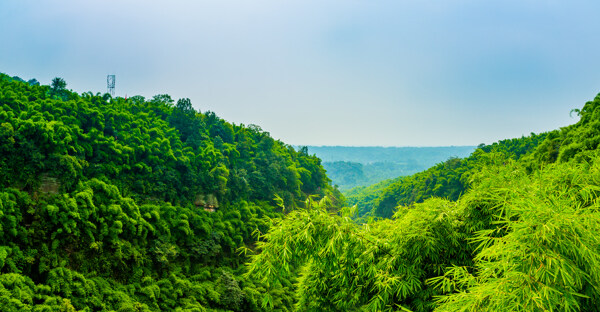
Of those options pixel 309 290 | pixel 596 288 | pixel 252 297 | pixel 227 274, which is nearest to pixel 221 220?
pixel 227 274

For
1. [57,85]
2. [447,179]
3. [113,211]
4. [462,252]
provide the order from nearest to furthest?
[462,252], [113,211], [57,85], [447,179]

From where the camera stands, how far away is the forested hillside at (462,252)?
2.49 metres

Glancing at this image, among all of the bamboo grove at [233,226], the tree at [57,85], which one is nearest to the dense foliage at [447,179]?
the bamboo grove at [233,226]

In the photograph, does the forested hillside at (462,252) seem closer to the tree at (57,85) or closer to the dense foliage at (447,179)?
the tree at (57,85)

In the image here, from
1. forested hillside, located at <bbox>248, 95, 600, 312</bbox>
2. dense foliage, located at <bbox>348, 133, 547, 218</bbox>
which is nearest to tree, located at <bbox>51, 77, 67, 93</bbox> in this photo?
forested hillside, located at <bbox>248, 95, 600, 312</bbox>

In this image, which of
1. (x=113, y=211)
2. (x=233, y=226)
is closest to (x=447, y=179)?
(x=233, y=226)

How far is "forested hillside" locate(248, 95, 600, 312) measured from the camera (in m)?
2.49

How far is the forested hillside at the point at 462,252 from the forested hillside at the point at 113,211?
16.1 ft

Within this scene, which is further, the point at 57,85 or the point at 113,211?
the point at 57,85

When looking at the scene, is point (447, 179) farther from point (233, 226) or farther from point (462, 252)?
point (462, 252)

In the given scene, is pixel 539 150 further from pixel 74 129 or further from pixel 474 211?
pixel 74 129

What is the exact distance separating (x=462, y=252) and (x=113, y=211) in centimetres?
1300

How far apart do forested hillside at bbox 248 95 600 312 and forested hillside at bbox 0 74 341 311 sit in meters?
4.90

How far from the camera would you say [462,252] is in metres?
4.45
